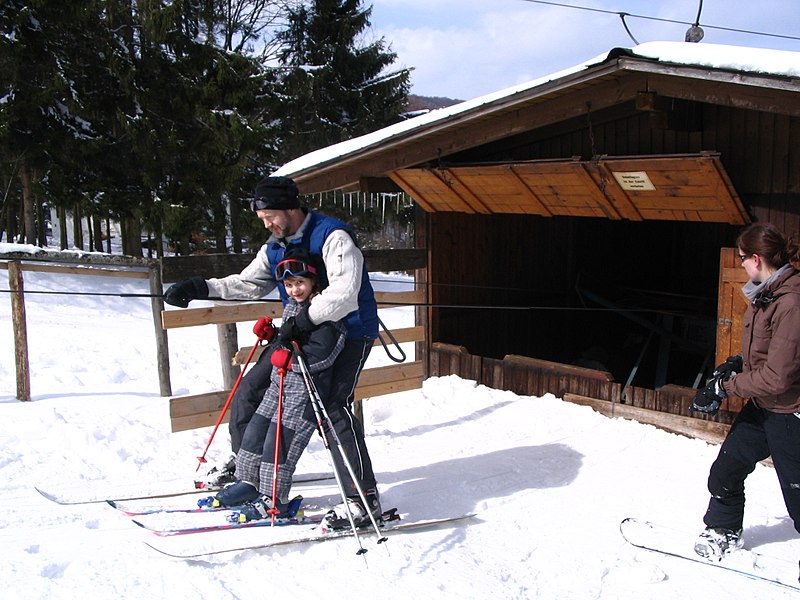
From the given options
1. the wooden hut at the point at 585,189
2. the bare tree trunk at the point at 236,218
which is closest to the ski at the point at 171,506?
the wooden hut at the point at 585,189

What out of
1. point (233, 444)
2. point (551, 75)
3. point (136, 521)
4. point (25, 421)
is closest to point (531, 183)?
point (551, 75)

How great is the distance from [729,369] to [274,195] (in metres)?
2.53

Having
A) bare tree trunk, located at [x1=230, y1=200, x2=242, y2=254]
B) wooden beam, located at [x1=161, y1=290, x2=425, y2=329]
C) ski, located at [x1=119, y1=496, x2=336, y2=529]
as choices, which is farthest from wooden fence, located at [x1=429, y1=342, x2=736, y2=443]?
bare tree trunk, located at [x1=230, y1=200, x2=242, y2=254]

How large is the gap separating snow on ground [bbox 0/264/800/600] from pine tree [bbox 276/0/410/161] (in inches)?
603

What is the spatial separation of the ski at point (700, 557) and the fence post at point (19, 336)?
5969 millimetres

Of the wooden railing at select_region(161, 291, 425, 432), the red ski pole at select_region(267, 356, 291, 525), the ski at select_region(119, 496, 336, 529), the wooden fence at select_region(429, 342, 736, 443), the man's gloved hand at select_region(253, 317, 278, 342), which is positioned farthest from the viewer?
the wooden fence at select_region(429, 342, 736, 443)

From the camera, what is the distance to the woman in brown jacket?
3.09 meters

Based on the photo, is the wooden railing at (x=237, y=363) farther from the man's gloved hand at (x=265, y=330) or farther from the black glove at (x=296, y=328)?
the black glove at (x=296, y=328)

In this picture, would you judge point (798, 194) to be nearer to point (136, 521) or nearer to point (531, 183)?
point (531, 183)

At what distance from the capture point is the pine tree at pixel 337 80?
2153 cm

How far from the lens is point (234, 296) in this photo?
3977mm

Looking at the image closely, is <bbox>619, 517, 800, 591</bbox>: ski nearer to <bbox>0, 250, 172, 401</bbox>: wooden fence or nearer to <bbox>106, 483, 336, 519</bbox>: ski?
<bbox>106, 483, 336, 519</bbox>: ski

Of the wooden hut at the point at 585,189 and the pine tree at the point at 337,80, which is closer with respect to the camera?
the wooden hut at the point at 585,189

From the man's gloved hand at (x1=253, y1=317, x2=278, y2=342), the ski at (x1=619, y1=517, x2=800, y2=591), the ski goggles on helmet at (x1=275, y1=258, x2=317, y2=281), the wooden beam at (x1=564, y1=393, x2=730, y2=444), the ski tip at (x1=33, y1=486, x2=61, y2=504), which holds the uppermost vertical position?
the ski goggles on helmet at (x1=275, y1=258, x2=317, y2=281)
